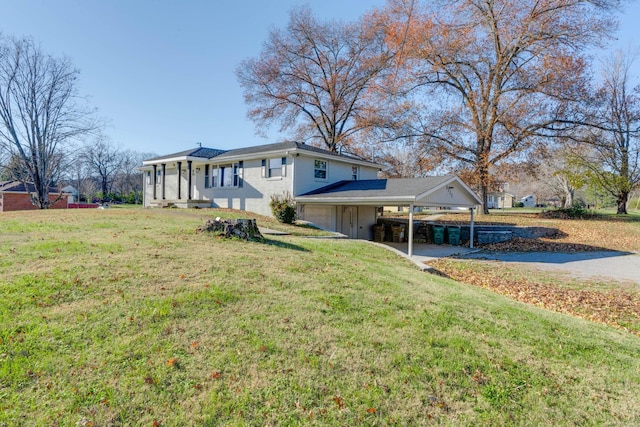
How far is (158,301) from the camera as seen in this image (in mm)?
4277

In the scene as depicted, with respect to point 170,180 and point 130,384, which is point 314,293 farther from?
point 170,180

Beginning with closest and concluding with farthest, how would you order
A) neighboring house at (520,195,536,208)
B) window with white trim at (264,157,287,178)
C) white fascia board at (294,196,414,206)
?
white fascia board at (294,196,414,206) → window with white trim at (264,157,287,178) → neighboring house at (520,195,536,208)

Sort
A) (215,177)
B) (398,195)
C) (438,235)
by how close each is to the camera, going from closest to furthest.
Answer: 1. (398,195)
2. (438,235)
3. (215,177)

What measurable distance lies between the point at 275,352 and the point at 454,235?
15.5 m

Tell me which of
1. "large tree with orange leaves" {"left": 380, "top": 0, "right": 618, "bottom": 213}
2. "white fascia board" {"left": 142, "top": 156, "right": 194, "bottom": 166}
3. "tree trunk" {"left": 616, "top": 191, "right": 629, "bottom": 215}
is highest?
"large tree with orange leaves" {"left": 380, "top": 0, "right": 618, "bottom": 213}

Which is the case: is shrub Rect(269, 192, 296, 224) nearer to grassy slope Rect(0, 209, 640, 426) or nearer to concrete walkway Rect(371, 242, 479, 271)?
concrete walkway Rect(371, 242, 479, 271)

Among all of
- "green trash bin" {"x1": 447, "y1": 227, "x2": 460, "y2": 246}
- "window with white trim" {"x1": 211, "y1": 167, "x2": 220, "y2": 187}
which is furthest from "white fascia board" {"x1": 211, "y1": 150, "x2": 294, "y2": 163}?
"green trash bin" {"x1": 447, "y1": 227, "x2": 460, "y2": 246}

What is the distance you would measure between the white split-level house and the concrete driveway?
6.88 feet

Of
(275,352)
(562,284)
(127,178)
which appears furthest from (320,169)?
(127,178)

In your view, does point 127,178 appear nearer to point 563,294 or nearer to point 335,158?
point 335,158

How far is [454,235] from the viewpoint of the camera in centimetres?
1720

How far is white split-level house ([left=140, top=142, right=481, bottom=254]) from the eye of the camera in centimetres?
1480

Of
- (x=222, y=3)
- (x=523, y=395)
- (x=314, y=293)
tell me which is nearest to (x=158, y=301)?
(x=314, y=293)

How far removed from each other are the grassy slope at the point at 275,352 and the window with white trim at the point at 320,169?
499 inches
